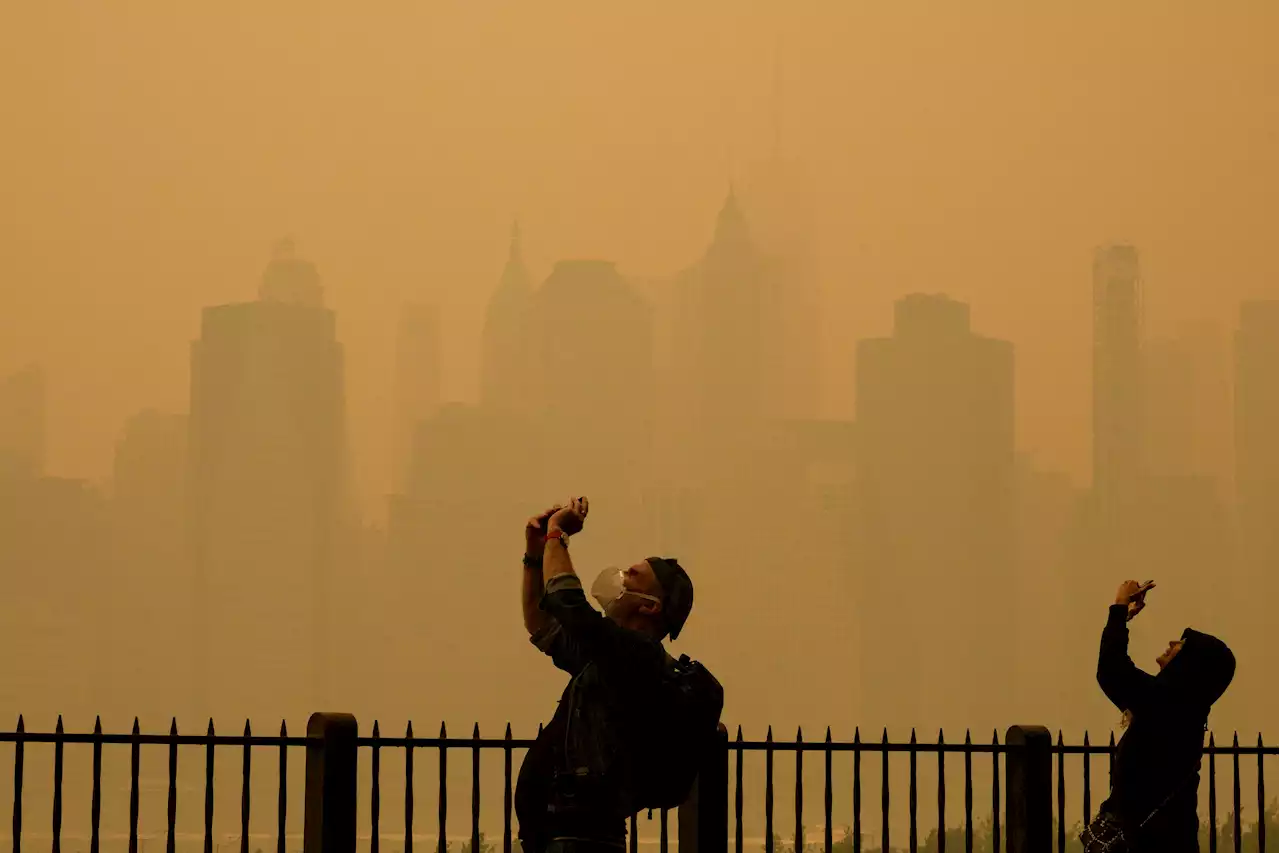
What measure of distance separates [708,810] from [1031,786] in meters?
2.07

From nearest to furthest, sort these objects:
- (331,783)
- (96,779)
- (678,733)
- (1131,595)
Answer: (678,733) → (1131,595) → (96,779) → (331,783)

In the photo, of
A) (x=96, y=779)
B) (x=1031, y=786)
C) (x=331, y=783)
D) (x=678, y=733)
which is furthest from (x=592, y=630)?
(x=1031, y=786)

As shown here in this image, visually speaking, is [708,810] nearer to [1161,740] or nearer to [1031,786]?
[1031,786]

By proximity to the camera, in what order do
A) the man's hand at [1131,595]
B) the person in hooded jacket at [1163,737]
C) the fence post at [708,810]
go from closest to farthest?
the person in hooded jacket at [1163,737] < the man's hand at [1131,595] < the fence post at [708,810]

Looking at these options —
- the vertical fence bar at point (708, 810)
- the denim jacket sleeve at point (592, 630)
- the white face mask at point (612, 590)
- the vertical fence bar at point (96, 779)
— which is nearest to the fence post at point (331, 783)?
the vertical fence bar at point (96, 779)

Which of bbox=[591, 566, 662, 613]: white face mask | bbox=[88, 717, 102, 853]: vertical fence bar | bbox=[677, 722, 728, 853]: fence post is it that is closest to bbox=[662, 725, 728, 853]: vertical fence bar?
bbox=[677, 722, 728, 853]: fence post

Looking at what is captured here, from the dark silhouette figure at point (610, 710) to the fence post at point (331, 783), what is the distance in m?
3.53

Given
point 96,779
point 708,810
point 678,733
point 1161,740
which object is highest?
point 678,733

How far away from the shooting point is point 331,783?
9.13 metres

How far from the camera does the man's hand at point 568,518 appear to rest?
5.71 metres

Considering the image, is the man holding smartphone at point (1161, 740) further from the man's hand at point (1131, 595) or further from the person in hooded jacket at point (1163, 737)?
the man's hand at point (1131, 595)

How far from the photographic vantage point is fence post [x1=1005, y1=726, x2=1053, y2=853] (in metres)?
10.0

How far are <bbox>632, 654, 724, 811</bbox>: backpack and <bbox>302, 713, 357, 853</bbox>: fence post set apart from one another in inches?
148

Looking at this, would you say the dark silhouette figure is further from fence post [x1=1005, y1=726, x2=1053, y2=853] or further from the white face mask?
fence post [x1=1005, y1=726, x2=1053, y2=853]
